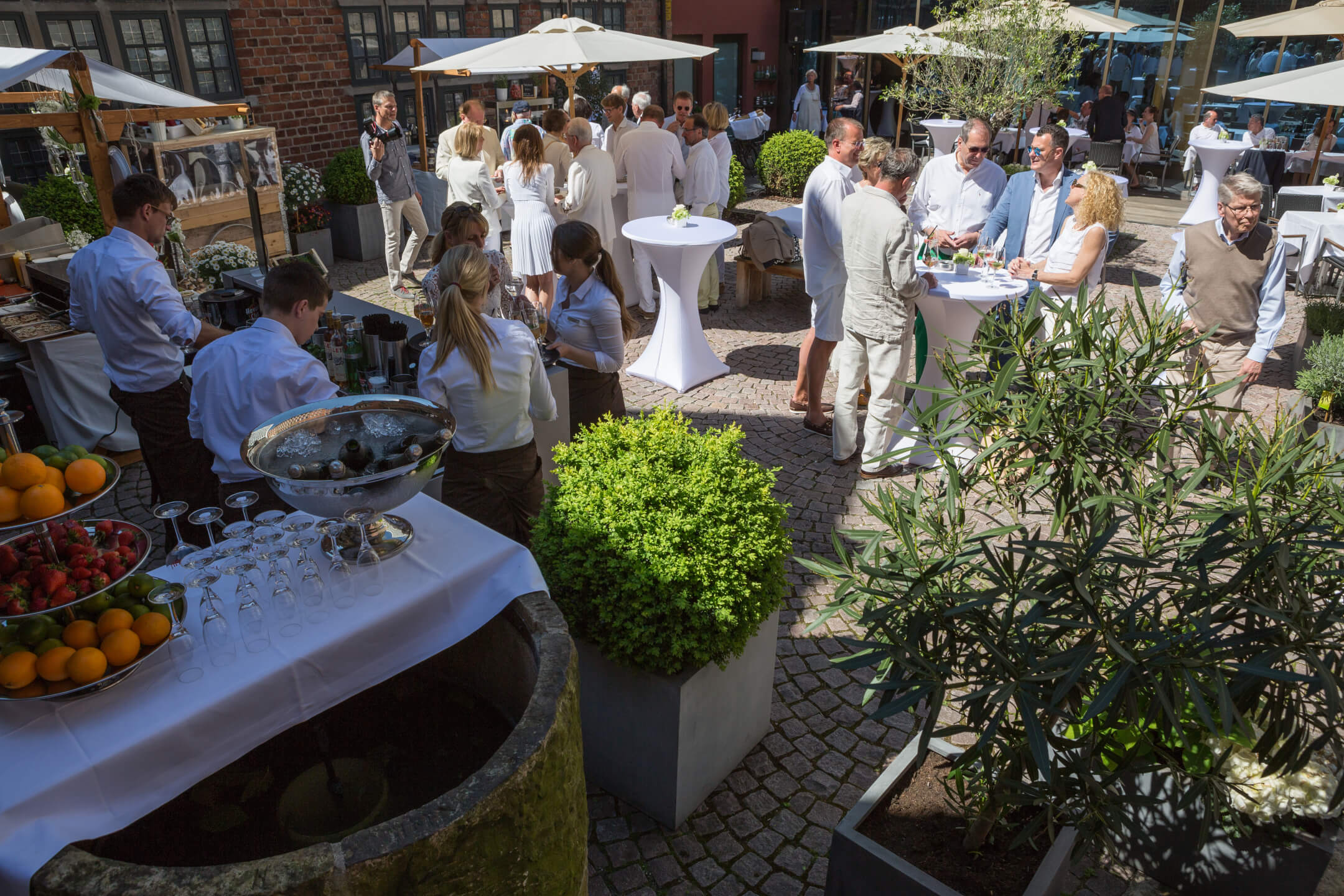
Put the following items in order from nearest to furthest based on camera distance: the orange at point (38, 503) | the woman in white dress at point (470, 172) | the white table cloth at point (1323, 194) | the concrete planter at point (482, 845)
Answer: the concrete planter at point (482, 845)
the orange at point (38, 503)
the woman in white dress at point (470, 172)
the white table cloth at point (1323, 194)

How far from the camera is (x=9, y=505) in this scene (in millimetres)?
2092

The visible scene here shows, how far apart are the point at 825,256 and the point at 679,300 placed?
1.38 m

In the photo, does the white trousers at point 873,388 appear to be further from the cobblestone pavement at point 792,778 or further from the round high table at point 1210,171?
the round high table at point 1210,171

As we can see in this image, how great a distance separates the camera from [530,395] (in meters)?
3.93

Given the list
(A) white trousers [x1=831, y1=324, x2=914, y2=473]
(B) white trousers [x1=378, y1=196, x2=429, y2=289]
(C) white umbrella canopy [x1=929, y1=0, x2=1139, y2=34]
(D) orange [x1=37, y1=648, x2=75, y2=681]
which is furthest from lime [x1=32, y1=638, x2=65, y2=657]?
(C) white umbrella canopy [x1=929, y1=0, x2=1139, y2=34]

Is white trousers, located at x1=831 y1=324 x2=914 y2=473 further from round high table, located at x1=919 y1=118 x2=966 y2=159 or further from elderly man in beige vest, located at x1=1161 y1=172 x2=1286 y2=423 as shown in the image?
round high table, located at x1=919 y1=118 x2=966 y2=159

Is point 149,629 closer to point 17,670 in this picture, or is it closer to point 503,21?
point 17,670

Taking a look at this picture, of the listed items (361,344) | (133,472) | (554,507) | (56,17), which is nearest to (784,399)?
(361,344)

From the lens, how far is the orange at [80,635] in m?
2.20

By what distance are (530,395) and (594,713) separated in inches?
55.1

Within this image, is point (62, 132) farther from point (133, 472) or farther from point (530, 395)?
point (530, 395)

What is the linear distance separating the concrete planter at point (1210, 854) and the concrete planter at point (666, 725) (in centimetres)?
137

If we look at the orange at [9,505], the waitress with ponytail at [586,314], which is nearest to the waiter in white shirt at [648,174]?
the waitress with ponytail at [586,314]

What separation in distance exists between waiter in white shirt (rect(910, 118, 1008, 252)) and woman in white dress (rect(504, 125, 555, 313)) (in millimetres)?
3262
